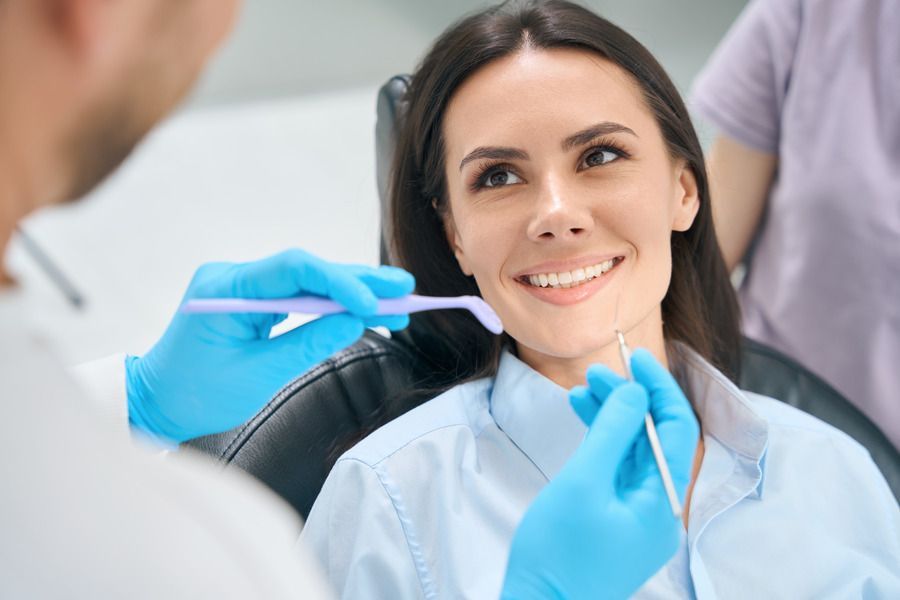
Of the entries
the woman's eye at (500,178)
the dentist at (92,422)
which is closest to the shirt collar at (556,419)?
the woman's eye at (500,178)

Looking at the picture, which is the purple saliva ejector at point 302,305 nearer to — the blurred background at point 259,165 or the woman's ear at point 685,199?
the woman's ear at point 685,199

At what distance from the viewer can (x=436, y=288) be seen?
146 centimetres

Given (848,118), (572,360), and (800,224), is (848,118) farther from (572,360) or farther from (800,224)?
(572,360)

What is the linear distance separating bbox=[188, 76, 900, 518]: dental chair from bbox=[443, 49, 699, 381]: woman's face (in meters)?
0.22

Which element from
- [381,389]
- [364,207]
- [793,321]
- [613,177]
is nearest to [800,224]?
[793,321]

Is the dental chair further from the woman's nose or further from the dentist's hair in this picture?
the woman's nose

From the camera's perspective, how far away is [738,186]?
1.73 meters

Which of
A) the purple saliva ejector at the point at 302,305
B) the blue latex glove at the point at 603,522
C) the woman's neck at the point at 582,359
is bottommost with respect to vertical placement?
the woman's neck at the point at 582,359

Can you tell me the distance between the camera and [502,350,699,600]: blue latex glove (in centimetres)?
93

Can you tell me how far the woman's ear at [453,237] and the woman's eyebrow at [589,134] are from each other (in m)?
0.21

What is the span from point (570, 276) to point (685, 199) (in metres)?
0.28

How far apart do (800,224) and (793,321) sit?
0.17 meters

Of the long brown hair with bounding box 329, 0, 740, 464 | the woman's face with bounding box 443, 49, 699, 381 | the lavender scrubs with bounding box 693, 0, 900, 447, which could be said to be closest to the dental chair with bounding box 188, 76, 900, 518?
the long brown hair with bounding box 329, 0, 740, 464

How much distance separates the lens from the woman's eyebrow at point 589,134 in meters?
1.25
